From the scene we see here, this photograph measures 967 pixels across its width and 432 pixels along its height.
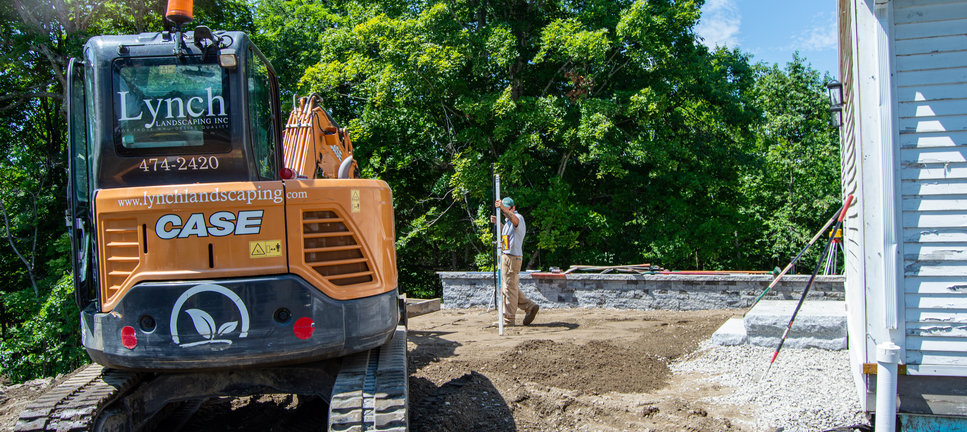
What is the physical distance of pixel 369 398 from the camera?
3.46 meters

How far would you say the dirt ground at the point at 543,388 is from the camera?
4789 millimetres

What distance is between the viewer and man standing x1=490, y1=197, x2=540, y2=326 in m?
8.44

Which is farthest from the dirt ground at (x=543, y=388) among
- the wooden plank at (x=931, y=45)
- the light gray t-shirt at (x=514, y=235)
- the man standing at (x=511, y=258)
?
the wooden plank at (x=931, y=45)

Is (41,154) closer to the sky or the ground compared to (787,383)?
closer to the sky

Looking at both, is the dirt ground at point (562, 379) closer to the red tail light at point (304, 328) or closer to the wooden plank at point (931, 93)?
the red tail light at point (304, 328)

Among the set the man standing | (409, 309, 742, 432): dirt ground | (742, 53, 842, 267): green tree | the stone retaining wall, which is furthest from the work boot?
(742, 53, 842, 267): green tree

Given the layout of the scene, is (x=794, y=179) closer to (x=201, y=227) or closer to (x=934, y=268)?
(x=934, y=268)

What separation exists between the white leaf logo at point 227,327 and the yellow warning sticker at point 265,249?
382mm

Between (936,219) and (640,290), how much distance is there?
6.78 m

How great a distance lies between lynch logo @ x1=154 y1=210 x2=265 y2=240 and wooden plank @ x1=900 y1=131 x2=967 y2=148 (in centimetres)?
416

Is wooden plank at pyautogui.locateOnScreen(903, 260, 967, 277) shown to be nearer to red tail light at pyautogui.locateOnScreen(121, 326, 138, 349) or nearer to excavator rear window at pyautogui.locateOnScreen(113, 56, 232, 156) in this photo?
excavator rear window at pyautogui.locateOnScreen(113, 56, 232, 156)

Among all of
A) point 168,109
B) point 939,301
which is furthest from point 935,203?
point 168,109

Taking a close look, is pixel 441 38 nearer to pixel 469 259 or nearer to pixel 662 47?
pixel 662 47

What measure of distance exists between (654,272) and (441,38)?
749 centimetres
